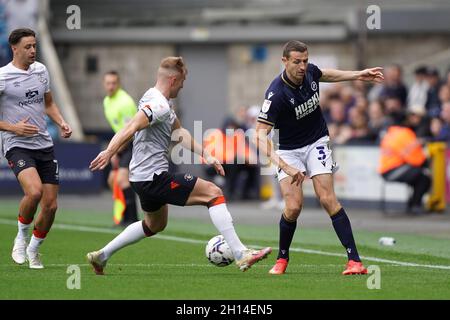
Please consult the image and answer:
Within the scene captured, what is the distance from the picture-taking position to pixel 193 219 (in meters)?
21.5

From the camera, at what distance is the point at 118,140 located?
1115 centimetres

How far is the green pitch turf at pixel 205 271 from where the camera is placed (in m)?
10.4

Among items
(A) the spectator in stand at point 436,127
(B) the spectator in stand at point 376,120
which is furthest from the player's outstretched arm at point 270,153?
(B) the spectator in stand at point 376,120

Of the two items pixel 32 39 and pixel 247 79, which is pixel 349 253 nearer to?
pixel 32 39

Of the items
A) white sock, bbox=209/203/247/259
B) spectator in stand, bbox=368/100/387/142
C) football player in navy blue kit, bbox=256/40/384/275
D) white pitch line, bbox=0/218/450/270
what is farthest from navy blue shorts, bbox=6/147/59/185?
spectator in stand, bbox=368/100/387/142

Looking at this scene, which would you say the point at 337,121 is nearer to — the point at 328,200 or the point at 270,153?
the point at 328,200

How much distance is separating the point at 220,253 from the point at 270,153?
115cm

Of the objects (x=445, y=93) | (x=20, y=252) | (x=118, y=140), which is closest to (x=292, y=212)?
(x=118, y=140)

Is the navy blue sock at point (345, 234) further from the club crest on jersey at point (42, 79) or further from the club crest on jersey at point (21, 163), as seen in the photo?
the club crest on jersey at point (42, 79)

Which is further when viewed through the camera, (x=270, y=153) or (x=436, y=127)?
(x=436, y=127)

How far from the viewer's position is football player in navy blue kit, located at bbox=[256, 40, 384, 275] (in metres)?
12.1

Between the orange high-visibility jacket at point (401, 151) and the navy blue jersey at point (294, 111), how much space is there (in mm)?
9843

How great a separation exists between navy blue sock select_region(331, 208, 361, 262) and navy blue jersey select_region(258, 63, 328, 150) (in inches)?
33.7

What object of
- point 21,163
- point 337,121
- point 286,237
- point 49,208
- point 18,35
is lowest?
point 286,237
